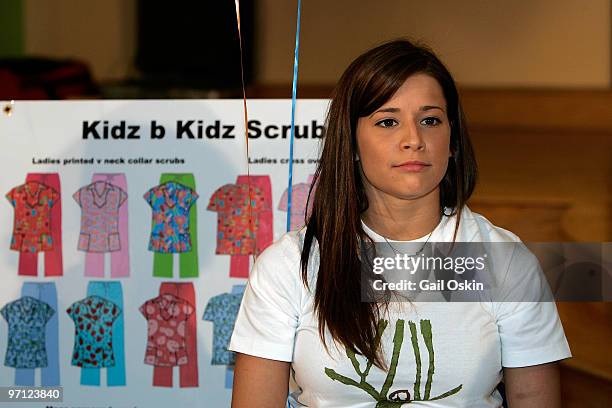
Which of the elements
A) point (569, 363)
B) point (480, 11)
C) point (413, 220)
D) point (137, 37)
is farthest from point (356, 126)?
point (137, 37)

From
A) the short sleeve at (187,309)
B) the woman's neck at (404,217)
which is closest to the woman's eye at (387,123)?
the woman's neck at (404,217)

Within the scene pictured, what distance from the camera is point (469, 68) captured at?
11.0ft

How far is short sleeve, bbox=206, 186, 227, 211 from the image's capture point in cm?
152

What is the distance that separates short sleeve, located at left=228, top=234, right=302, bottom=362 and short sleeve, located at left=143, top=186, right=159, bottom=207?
39cm

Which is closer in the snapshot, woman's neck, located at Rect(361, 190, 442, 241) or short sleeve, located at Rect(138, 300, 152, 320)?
woman's neck, located at Rect(361, 190, 442, 241)

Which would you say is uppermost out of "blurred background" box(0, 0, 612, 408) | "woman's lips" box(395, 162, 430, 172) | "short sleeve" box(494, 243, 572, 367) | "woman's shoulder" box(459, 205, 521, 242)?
"blurred background" box(0, 0, 612, 408)

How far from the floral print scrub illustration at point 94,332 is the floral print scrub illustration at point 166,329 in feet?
0.20

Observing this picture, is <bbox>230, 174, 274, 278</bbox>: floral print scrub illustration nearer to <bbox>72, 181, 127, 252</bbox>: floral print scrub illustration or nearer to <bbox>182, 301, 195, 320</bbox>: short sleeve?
<bbox>182, 301, 195, 320</bbox>: short sleeve

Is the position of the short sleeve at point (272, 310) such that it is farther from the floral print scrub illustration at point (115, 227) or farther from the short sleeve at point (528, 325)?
the floral print scrub illustration at point (115, 227)

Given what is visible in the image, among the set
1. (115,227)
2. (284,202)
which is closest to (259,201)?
(284,202)

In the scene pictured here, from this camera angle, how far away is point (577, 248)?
1.45 m

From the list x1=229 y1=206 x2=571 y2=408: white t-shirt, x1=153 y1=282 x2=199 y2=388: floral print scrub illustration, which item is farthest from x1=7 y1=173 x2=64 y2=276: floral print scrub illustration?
x1=229 y1=206 x2=571 y2=408: white t-shirt

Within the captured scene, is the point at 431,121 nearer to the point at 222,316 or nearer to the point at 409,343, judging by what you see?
the point at 409,343

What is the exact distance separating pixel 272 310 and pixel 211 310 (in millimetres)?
352
